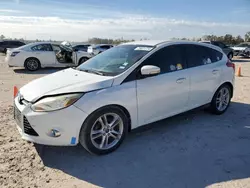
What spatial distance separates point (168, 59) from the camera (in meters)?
4.66

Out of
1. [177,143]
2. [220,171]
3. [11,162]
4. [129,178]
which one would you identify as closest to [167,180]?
[129,178]

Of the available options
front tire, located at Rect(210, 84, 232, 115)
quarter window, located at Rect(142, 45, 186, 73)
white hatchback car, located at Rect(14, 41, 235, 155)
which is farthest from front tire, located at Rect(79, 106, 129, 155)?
front tire, located at Rect(210, 84, 232, 115)

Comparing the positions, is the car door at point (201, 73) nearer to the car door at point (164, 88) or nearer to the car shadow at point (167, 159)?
the car door at point (164, 88)

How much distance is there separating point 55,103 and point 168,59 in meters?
2.19

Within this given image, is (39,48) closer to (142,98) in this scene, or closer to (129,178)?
(142,98)

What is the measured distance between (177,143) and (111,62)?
1755 millimetres

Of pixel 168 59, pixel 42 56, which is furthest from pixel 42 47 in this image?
pixel 168 59

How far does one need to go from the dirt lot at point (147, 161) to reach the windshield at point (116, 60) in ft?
3.98

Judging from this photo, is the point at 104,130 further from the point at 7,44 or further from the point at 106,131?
the point at 7,44

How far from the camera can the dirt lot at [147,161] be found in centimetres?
322

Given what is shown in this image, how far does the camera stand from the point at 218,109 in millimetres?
5730

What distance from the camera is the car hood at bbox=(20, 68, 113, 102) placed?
3.62 meters

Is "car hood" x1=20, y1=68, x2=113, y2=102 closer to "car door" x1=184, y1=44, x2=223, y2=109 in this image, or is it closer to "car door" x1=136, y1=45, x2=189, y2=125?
"car door" x1=136, y1=45, x2=189, y2=125

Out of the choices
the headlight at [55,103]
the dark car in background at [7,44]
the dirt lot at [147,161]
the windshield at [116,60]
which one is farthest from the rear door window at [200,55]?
the dark car in background at [7,44]
